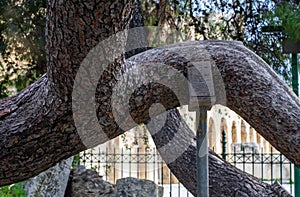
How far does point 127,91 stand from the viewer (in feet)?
5.71

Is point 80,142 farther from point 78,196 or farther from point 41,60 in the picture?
point 78,196

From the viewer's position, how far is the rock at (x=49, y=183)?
15.1 feet

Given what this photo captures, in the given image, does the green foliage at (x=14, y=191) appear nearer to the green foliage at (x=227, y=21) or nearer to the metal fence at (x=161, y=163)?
the green foliage at (x=227, y=21)

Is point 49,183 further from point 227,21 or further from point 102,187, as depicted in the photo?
point 227,21

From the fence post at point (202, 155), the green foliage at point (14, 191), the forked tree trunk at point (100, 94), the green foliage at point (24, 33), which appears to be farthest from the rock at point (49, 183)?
the fence post at point (202, 155)

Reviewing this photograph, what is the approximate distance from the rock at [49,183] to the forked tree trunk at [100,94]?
9.33 ft

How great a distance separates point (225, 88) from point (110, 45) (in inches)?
22.0

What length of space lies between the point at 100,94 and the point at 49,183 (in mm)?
3331

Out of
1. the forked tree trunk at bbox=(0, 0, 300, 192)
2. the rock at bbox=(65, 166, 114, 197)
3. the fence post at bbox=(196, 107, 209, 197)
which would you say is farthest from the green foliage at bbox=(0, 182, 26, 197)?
the fence post at bbox=(196, 107, 209, 197)

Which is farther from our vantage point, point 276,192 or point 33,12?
point 33,12

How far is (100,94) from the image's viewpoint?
5.33 feet

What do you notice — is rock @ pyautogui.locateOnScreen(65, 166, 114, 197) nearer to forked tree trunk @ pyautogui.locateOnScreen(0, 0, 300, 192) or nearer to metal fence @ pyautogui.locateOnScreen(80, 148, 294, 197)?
metal fence @ pyautogui.locateOnScreen(80, 148, 294, 197)

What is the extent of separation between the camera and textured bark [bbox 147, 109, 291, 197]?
268cm

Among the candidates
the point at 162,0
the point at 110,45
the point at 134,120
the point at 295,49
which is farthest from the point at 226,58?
the point at 162,0
